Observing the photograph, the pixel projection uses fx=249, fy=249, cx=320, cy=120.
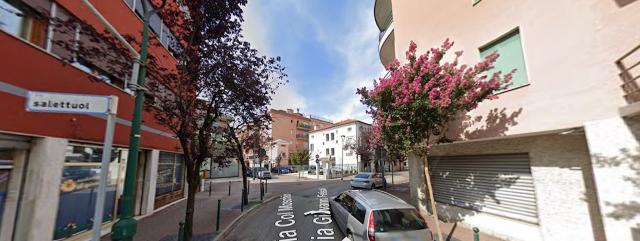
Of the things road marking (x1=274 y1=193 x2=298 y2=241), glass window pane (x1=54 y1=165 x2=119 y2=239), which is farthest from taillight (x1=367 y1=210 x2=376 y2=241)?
glass window pane (x1=54 y1=165 x2=119 y2=239)

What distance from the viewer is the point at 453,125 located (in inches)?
328

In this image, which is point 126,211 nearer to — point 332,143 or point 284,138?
point 332,143

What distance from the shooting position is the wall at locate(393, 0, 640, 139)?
16.5 ft

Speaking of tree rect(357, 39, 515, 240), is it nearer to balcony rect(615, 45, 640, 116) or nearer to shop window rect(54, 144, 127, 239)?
balcony rect(615, 45, 640, 116)

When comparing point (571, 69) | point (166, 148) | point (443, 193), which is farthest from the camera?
point (166, 148)

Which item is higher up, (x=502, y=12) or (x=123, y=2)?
(x=123, y=2)

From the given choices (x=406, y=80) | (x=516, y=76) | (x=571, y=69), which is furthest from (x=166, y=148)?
(x=571, y=69)

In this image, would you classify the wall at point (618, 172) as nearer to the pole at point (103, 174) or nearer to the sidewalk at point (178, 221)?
the pole at point (103, 174)

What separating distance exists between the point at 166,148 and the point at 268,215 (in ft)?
20.7

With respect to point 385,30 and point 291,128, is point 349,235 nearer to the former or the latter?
point 385,30

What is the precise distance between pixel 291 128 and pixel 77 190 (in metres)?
53.5

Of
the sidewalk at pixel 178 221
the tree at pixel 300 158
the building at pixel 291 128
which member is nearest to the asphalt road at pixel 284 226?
the sidewalk at pixel 178 221

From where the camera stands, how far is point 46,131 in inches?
232

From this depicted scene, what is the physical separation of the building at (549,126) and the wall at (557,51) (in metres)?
0.02
